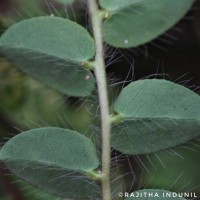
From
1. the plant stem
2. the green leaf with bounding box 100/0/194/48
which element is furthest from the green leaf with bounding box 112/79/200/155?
the green leaf with bounding box 100/0/194/48

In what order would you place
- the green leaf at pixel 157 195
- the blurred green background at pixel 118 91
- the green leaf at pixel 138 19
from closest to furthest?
the green leaf at pixel 157 195, the green leaf at pixel 138 19, the blurred green background at pixel 118 91

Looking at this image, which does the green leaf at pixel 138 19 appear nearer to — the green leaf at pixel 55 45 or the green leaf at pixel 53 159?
the green leaf at pixel 55 45

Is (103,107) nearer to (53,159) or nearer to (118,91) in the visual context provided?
(53,159)

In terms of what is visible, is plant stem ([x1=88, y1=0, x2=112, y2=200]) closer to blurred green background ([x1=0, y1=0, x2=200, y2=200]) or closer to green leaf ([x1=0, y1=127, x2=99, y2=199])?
green leaf ([x1=0, y1=127, x2=99, y2=199])

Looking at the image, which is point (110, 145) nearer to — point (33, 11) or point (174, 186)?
point (174, 186)

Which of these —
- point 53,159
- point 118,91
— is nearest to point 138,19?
point 118,91

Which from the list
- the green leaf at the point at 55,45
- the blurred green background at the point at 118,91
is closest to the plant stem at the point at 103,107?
the green leaf at the point at 55,45
